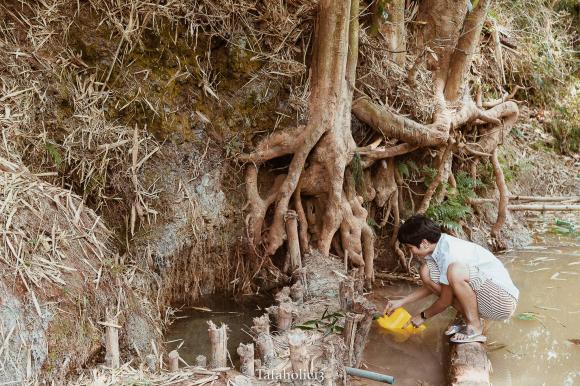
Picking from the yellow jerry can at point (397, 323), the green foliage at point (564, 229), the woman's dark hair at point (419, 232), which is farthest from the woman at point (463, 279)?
the green foliage at point (564, 229)

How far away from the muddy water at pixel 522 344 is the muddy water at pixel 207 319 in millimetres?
978

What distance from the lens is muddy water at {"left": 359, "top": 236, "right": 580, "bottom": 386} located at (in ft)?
12.1

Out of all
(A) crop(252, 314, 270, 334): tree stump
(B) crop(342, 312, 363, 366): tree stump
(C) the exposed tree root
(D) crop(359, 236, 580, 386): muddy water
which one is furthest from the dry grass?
(C) the exposed tree root

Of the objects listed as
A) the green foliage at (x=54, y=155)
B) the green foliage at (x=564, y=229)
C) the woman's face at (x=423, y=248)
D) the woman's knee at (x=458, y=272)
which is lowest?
the green foliage at (x=564, y=229)

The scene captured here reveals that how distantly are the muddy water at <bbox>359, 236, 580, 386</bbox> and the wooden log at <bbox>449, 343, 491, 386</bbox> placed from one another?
0.15m

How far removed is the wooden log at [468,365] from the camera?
3.33m

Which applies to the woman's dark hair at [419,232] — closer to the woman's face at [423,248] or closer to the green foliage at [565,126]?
the woman's face at [423,248]

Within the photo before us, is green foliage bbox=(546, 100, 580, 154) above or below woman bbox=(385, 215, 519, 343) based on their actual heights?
above

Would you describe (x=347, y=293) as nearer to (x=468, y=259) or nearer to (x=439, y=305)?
(x=439, y=305)

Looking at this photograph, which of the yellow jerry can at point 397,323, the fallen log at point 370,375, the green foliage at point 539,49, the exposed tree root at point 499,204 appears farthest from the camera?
the green foliage at point 539,49

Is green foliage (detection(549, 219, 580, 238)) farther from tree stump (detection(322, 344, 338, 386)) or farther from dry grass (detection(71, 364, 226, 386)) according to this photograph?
dry grass (detection(71, 364, 226, 386))

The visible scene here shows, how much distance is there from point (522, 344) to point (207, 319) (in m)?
2.37

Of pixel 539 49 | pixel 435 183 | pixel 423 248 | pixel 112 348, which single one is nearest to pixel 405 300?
pixel 423 248

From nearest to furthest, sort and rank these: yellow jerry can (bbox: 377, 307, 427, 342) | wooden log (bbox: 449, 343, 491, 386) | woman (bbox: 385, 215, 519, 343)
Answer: wooden log (bbox: 449, 343, 491, 386), woman (bbox: 385, 215, 519, 343), yellow jerry can (bbox: 377, 307, 427, 342)
